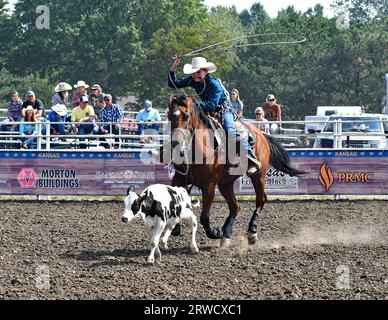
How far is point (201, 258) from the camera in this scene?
34.7ft

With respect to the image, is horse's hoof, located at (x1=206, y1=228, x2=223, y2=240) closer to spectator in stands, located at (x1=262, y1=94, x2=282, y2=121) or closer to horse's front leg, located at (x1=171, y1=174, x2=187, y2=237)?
horse's front leg, located at (x1=171, y1=174, x2=187, y2=237)

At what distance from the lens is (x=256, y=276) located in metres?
9.20

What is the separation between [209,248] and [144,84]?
45.0m

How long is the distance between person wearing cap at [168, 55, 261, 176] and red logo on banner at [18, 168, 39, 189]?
7297 mm

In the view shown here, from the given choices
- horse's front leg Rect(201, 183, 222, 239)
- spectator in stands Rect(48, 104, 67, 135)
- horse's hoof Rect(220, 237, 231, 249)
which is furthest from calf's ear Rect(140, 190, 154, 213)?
spectator in stands Rect(48, 104, 67, 135)

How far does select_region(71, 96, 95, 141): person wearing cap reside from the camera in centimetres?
1922

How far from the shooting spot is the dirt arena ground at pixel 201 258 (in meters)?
8.35

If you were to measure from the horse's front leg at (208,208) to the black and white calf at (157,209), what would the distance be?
1.40 feet

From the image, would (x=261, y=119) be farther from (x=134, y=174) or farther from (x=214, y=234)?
(x=214, y=234)

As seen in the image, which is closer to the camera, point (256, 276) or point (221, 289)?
point (221, 289)
